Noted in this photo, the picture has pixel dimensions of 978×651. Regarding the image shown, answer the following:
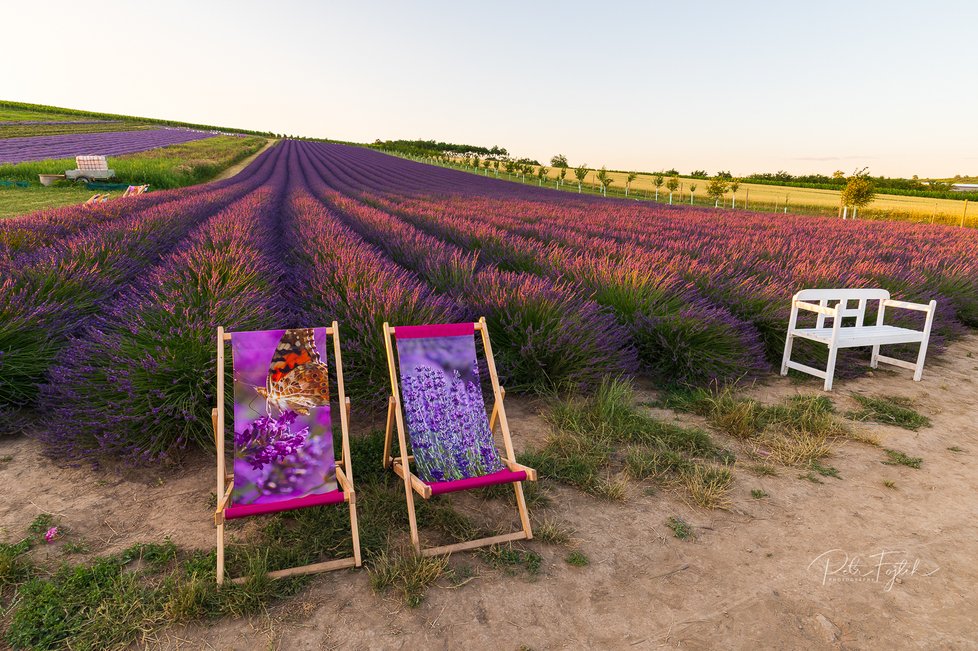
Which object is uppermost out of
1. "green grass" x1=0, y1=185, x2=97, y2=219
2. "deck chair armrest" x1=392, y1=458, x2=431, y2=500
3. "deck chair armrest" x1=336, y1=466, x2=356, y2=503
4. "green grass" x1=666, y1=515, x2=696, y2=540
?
"green grass" x1=0, y1=185, x2=97, y2=219

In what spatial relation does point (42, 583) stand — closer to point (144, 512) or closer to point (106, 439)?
point (144, 512)

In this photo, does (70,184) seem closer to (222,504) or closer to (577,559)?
(222,504)

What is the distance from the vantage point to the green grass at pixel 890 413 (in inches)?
149

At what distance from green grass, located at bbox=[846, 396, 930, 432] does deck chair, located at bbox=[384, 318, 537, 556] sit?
9.40 feet

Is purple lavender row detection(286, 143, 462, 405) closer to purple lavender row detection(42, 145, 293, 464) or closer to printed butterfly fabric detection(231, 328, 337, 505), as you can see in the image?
purple lavender row detection(42, 145, 293, 464)

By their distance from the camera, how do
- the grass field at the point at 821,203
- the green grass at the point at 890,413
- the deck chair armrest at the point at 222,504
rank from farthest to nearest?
1. the grass field at the point at 821,203
2. the green grass at the point at 890,413
3. the deck chair armrest at the point at 222,504

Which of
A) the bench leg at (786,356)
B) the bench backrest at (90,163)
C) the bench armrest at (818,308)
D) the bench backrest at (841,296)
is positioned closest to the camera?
the bench armrest at (818,308)

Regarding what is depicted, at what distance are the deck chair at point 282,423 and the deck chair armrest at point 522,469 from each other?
0.72 meters

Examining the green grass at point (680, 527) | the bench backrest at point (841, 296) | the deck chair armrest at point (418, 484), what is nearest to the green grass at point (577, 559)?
the green grass at point (680, 527)

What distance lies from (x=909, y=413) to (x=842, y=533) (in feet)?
6.65

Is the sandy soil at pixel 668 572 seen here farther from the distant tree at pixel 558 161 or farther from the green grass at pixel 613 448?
the distant tree at pixel 558 161

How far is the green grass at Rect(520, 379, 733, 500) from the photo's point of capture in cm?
294

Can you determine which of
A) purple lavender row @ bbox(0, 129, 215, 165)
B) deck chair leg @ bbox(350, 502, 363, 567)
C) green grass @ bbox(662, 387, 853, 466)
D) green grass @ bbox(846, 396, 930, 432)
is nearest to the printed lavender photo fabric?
deck chair leg @ bbox(350, 502, 363, 567)

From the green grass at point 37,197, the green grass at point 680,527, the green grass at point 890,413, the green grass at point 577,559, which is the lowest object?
the green grass at point 577,559
